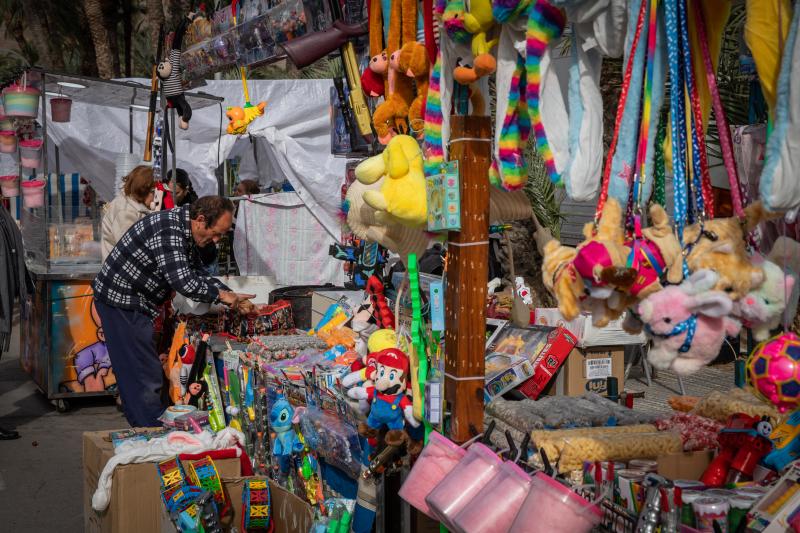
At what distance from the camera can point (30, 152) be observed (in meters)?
8.18

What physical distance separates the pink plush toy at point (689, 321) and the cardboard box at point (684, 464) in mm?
623

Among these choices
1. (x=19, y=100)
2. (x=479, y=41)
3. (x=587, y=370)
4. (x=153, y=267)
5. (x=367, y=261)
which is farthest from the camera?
(x=19, y=100)

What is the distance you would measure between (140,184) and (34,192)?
1.85 metres

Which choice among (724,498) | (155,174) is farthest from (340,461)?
(155,174)

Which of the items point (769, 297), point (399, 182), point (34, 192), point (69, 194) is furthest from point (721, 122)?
point (69, 194)

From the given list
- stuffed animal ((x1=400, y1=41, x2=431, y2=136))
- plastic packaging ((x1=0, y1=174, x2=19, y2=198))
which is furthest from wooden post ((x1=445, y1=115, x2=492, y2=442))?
plastic packaging ((x1=0, y1=174, x2=19, y2=198))

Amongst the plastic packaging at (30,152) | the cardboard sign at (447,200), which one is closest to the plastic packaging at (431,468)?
the cardboard sign at (447,200)

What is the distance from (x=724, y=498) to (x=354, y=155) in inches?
122

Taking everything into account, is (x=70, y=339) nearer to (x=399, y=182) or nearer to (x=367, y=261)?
(x=367, y=261)

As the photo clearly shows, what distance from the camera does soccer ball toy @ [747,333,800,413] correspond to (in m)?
1.77

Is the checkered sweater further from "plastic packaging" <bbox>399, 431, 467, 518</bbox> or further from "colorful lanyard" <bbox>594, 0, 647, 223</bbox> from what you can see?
"colorful lanyard" <bbox>594, 0, 647, 223</bbox>

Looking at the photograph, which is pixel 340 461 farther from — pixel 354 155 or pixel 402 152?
pixel 354 155

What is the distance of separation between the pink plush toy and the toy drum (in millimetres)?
6984

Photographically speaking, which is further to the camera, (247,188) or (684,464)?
(247,188)
